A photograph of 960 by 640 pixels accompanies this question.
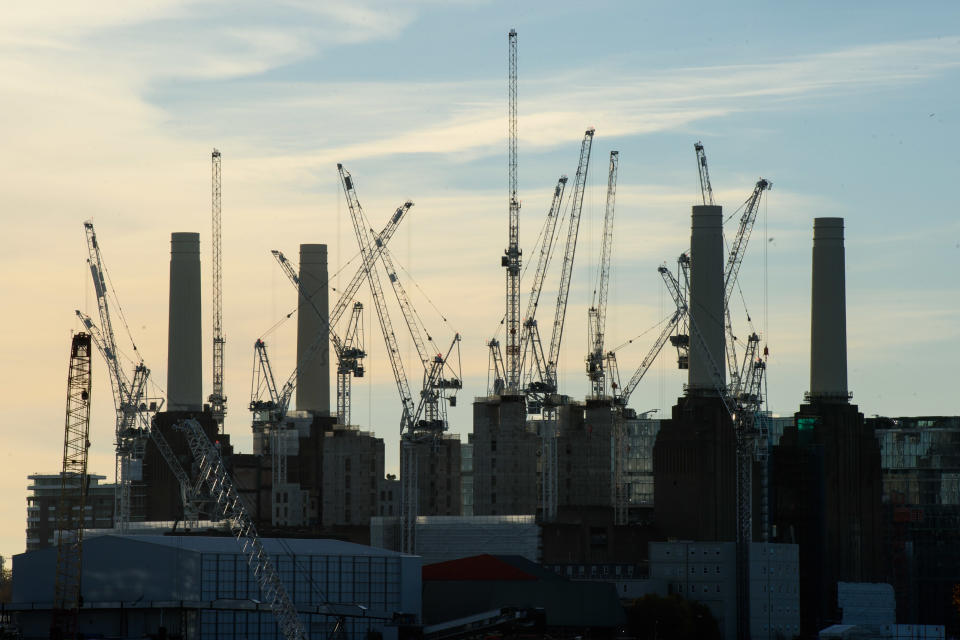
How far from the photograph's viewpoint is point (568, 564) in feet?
645

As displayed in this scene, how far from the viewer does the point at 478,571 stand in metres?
173

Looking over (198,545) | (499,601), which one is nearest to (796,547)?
(499,601)

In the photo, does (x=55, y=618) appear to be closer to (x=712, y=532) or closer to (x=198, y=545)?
(x=198, y=545)

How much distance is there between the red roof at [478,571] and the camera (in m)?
171

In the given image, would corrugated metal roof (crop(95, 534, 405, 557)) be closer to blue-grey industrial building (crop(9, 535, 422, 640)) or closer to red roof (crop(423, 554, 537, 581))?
blue-grey industrial building (crop(9, 535, 422, 640))

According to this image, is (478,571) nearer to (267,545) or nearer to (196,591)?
(267,545)

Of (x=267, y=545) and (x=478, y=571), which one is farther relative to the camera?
(x=478, y=571)

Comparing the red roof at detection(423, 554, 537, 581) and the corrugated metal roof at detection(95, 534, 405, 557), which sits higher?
the corrugated metal roof at detection(95, 534, 405, 557)

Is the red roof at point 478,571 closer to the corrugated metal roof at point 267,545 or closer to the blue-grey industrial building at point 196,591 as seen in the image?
the corrugated metal roof at point 267,545

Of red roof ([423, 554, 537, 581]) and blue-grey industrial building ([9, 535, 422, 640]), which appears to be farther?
red roof ([423, 554, 537, 581])

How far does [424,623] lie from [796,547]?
44.9m

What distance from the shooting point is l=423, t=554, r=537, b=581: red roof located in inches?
6732

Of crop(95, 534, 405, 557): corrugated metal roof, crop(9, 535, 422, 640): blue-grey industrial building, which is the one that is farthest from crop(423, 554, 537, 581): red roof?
crop(9, 535, 422, 640): blue-grey industrial building

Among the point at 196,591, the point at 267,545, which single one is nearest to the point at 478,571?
the point at 267,545
